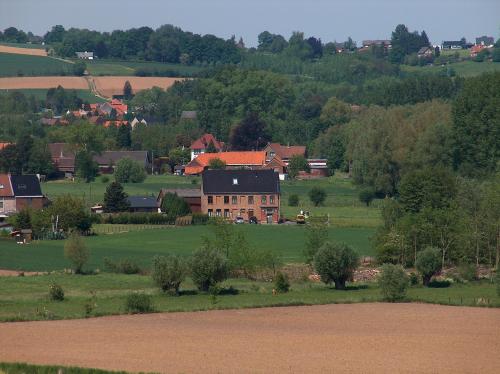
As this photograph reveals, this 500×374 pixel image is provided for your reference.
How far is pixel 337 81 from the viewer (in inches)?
7170

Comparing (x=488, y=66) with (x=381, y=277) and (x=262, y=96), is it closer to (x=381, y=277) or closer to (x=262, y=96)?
(x=262, y=96)

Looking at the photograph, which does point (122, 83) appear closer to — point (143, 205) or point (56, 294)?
point (143, 205)

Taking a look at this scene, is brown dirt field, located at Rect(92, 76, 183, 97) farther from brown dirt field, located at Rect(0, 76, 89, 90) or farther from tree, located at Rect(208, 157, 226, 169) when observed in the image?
tree, located at Rect(208, 157, 226, 169)

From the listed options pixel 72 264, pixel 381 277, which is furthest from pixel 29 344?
pixel 72 264

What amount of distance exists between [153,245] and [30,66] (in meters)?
120

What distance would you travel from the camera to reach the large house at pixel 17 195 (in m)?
76.6

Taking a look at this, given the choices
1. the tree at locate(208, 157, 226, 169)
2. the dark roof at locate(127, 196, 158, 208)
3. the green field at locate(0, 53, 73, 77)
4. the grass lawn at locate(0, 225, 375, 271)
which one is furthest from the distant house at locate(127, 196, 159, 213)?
the green field at locate(0, 53, 73, 77)

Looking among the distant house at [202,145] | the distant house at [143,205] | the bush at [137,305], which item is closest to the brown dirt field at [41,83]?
the distant house at [202,145]

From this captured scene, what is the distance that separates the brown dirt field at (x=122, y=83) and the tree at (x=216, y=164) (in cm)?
7131

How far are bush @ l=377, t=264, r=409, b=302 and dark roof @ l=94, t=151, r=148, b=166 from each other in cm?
6363

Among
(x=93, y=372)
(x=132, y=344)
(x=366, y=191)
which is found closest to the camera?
(x=93, y=372)

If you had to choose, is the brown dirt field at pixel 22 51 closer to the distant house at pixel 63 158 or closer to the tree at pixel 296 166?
the distant house at pixel 63 158

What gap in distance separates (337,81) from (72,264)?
129994 mm

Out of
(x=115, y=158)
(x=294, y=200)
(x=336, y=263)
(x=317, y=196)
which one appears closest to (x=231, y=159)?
(x=115, y=158)
